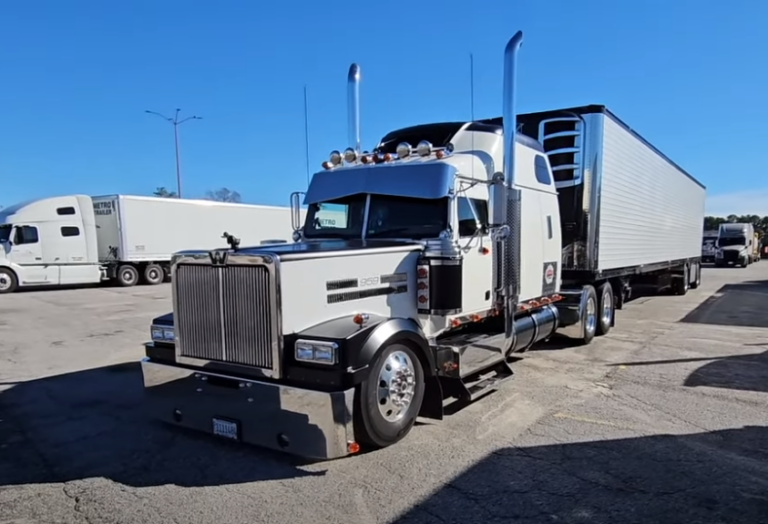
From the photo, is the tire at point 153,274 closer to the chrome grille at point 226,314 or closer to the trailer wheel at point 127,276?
the trailer wheel at point 127,276

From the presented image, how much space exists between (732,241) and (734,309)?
98.4 feet

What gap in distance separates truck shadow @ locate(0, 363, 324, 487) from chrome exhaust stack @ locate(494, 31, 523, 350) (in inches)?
126

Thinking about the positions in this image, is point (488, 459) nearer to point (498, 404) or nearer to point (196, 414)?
A: point (498, 404)

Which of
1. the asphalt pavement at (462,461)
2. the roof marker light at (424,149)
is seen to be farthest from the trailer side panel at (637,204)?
the roof marker light at (424,149)

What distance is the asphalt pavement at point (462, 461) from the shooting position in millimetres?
3551

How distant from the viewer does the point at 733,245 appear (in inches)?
1524

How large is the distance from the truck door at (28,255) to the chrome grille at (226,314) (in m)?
20.0

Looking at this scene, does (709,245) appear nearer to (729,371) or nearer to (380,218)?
(729,371)

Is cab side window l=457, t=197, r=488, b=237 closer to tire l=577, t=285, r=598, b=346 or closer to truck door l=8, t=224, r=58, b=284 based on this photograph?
tire l=577, t=285, r=598, b=346

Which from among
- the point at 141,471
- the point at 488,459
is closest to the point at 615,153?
the point at 488,459

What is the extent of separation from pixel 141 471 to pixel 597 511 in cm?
343

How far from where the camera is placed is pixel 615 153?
945cm

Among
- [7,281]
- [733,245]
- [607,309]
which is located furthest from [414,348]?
[733,245]

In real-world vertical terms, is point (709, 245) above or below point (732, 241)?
below
